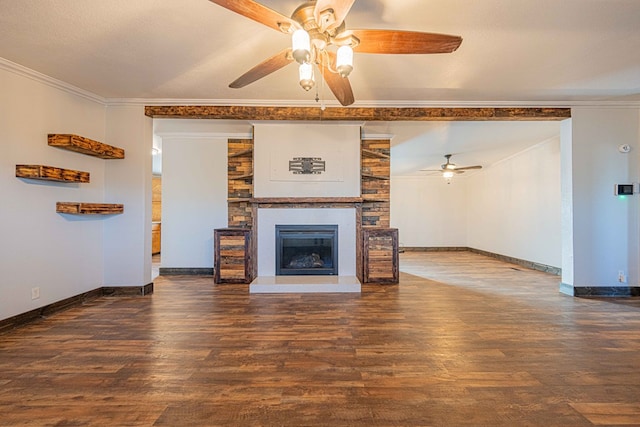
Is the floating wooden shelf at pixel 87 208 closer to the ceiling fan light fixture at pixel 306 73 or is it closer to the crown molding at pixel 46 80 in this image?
the crown molding at pixel 46 80

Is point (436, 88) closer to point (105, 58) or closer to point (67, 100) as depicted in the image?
point (105, 58)

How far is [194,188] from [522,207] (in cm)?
672

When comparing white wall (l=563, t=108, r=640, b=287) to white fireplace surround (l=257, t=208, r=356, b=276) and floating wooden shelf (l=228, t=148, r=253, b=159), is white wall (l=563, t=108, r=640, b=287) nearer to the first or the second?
white fireplace surround (l=257, t=208, r=356, b=276)

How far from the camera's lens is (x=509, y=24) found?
2.40 m

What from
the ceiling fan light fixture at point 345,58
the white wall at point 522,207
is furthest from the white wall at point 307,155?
the white wall at point 522,207

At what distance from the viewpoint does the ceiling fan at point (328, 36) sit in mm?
1753

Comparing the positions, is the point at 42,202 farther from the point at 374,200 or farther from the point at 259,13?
the point at 374,200

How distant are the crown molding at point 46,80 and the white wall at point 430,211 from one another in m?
7.70

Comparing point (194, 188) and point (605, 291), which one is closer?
point (605, 291)

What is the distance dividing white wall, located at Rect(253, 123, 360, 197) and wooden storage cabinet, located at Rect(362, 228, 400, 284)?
2.43ft

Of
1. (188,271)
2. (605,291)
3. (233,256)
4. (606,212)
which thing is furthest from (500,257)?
(188,271)

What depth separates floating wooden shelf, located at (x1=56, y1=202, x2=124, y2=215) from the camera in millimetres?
3416

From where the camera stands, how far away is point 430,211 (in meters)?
9.48

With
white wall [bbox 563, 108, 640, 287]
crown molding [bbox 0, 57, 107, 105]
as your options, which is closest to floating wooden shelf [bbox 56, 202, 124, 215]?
crown molding [bbox 0, 57, 107, 105]
